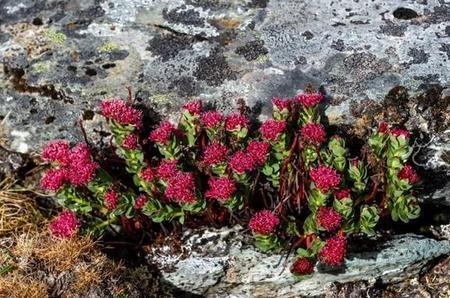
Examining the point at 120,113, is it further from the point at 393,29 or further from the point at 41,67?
the point at 393,29

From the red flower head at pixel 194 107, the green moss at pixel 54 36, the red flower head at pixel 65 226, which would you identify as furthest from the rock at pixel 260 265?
the green moss at pixel 54 36

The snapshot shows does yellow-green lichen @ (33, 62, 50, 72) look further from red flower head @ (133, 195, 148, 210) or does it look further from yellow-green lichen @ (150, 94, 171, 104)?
red flower head @ (133, 195, 148, 210)

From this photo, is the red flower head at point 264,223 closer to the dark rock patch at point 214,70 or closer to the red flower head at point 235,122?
the red flower head at point 235,122

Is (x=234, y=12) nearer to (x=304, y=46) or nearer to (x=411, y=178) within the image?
(x=304, y=46)

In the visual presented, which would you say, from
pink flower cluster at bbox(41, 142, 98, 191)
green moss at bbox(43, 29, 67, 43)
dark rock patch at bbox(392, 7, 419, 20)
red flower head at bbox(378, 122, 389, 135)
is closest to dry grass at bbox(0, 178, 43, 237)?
pink flower cluster at bbox(41, 142, 98, 191)

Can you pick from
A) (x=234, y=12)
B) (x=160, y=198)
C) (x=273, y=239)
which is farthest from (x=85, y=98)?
(x=273, y=239)

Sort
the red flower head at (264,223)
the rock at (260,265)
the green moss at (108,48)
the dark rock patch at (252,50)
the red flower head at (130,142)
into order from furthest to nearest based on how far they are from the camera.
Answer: the green moss at (108,48), the dark rock patch at (252,50), the rock at (260,265), the red flower head at (130,142), the red flower head at (264,223)

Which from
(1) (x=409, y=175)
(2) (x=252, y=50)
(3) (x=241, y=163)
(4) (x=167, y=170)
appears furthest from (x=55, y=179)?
(1) (x=409, y=175)
